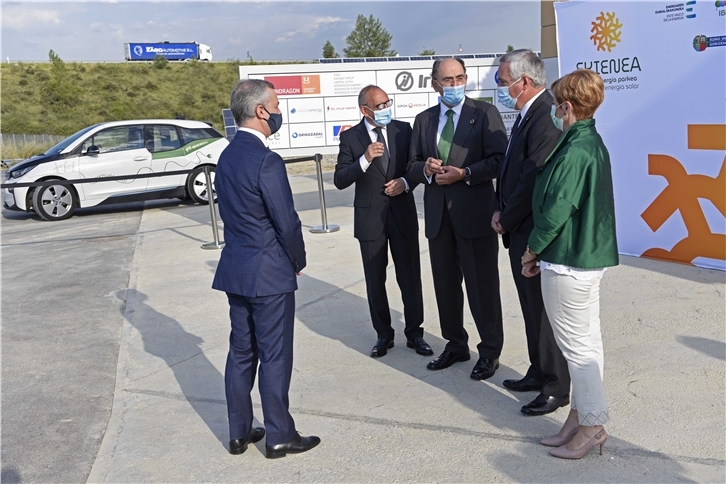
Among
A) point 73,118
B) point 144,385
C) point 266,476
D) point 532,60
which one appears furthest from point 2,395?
point 73,118

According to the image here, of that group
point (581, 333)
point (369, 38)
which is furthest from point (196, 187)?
point (369, 38)

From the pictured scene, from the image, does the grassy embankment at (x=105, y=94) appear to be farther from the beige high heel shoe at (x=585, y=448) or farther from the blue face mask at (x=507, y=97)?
the beige high heel shoe at (x=585, y=448)

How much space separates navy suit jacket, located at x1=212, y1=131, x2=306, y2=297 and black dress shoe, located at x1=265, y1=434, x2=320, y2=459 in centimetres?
85

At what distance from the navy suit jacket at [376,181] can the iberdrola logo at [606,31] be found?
3507 mm

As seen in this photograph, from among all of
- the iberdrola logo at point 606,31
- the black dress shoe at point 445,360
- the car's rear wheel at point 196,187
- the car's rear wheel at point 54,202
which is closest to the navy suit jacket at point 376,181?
the black dress shoe at point 445,360

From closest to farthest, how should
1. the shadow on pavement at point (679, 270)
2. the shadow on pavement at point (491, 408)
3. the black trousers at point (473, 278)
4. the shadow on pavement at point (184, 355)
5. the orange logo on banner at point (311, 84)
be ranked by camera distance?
the shadow on pavement at point (491, 408)
the shadow on pavement at point (184, 355)
the black trousers at point (473, 278)
the shadow on pavement at point (679, 270)
the orange logo on banner at point (311, 84)

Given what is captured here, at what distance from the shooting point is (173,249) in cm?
1013

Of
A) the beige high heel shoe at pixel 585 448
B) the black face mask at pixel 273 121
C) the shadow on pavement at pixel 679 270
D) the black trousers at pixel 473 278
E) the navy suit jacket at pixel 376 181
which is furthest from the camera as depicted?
the shadow on pavement at pixel 679 270

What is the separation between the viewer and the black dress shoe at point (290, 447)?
3842 millimetres

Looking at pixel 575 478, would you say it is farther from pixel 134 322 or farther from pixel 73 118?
pixel 73 118

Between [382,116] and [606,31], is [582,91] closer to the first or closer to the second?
[382,116]

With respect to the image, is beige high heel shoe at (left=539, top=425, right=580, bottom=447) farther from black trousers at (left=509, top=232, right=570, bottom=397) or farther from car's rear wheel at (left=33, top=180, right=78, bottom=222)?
car's rear wheel at (left=33, top=180, right=78, bottom=222)

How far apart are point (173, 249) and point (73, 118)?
50.9 meters

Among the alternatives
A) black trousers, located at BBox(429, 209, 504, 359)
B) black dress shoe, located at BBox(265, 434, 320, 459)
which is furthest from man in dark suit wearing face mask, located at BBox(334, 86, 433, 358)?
black dress shoe, located at BBox(265, 434, 320, 459)
